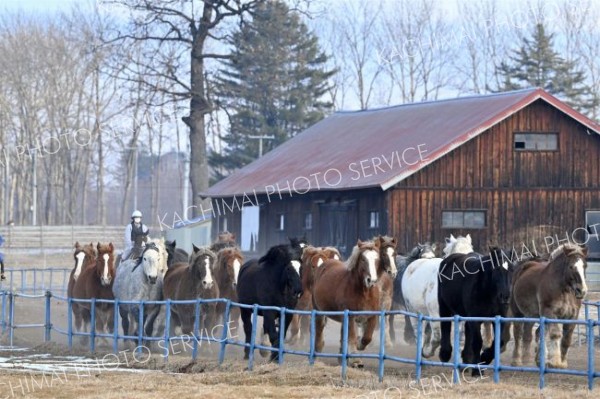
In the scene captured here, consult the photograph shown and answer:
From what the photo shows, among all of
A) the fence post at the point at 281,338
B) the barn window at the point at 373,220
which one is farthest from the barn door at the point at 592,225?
the fence post at the point at 281,338

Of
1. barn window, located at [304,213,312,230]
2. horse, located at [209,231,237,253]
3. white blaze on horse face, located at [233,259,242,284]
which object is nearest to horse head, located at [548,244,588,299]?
white blaze on horse face, located at [233,259,242,284]

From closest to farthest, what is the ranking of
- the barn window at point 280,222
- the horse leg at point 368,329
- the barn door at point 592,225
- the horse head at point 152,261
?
the horse leg at point 368,329 < the horse head at point 152,261 < the barn door at point 592,225 < the barn window at point 280,222

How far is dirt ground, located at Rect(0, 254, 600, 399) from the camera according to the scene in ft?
49.5

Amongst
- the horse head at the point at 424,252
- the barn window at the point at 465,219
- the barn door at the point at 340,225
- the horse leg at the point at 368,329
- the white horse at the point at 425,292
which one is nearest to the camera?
the horse leg at the point at 368,329

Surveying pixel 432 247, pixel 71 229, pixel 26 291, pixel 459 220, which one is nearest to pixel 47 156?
pixel 71 229

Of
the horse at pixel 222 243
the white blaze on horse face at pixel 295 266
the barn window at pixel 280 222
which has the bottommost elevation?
the white blaze on horse face at pixel 295 266

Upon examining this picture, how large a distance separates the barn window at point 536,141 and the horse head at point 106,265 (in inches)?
651

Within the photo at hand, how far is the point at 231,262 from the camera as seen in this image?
74.4 feet

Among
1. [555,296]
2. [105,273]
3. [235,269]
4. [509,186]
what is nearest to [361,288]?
[555,296]

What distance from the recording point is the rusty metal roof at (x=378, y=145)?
120ft

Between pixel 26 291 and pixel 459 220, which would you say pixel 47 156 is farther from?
pixel 459 220

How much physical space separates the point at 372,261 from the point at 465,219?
A: 1825 cm

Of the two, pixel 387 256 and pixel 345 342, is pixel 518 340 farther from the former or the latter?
pixel 345 342

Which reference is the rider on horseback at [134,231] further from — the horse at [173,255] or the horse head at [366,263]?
the horse head at [366,263]
